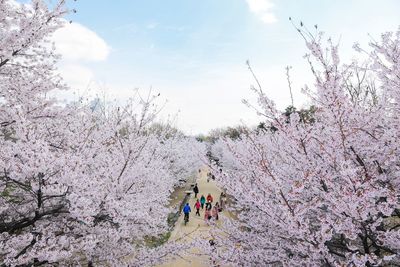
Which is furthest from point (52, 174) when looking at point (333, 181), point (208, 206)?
point (208, 206)

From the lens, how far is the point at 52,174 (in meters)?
5.57

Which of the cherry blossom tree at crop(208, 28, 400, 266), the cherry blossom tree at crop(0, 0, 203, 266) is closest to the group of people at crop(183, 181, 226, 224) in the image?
the cherry blossom tree at crop(0, 0, 203, 266)

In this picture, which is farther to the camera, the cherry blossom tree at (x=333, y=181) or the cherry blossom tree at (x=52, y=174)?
the cherry blossom tree at (x=52, y=174)

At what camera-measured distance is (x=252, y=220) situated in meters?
5.91

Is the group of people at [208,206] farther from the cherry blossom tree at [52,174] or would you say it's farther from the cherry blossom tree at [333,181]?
the cherry blossom tree at [333,181]

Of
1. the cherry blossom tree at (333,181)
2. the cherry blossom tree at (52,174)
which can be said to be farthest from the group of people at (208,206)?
the cherry blossom tree at (333,181)

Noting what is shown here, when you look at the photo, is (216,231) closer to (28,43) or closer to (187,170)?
(28,43)

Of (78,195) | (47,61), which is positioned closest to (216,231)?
(78,195)

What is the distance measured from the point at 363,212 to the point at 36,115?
6.40m

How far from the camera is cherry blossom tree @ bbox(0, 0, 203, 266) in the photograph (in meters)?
5.45

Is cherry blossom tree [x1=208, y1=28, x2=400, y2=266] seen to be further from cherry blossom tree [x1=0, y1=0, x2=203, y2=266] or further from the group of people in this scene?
the group of people

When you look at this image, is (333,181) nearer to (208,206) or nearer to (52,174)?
(52,174)

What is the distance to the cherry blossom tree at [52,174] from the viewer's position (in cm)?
545

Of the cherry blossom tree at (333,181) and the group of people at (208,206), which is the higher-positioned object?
the cherry blossom tree at (333,181)
